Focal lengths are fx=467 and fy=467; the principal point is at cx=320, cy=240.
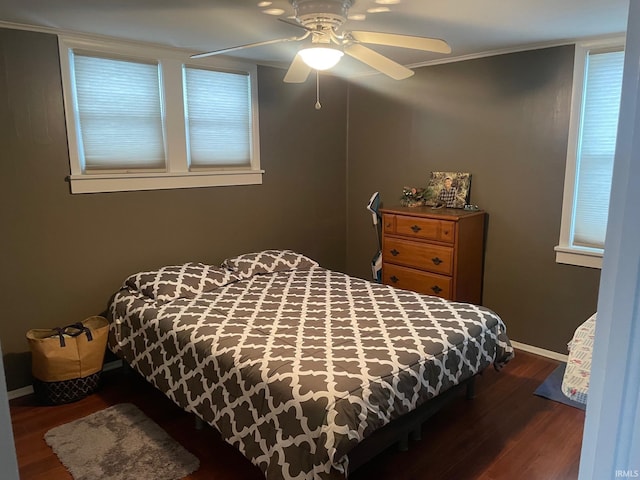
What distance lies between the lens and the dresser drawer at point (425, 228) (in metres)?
3.49

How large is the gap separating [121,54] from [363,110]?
7.21 ft

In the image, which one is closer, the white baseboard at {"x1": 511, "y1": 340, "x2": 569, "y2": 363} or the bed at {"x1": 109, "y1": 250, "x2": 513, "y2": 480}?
the bed at {"x1": 109, "y1": 250, "x2": 513, "y2": 480}

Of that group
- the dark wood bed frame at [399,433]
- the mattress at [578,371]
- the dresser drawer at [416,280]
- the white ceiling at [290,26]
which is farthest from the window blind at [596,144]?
the mattress at [578,371]

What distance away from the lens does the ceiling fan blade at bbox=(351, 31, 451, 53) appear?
7.20ft

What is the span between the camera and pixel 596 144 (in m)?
3.14

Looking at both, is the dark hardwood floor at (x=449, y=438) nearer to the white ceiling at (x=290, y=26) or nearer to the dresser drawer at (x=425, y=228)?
the dresser drawer at (x=425, y=228)

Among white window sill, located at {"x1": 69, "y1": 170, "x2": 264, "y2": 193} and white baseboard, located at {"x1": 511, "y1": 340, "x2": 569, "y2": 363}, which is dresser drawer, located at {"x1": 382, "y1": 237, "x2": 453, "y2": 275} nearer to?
white baseboard, located at {"x1": 511, "y1": 340, "x2": 569, "y2": 363}

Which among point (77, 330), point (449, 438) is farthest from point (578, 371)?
point (77, 330)

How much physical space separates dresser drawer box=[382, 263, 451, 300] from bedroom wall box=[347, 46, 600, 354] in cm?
46

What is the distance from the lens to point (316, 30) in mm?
2330

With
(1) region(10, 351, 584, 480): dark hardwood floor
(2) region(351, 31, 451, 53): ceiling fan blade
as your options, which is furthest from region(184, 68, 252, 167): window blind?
(1) region(10, 351, 584, 480): dark hardwood floor

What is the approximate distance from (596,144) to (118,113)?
3265 mm

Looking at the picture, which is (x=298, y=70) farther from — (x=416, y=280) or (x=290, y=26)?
(x=416, y=280)

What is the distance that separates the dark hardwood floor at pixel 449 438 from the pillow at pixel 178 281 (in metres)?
0.64
